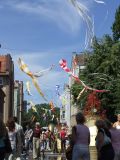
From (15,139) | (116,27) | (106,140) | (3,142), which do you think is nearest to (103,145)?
(106,140)

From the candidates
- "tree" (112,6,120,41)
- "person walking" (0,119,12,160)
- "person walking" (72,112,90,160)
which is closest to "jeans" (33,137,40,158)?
"person walking" (72,112,90,160)

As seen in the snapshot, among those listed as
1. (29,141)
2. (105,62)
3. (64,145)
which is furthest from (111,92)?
(29,141)

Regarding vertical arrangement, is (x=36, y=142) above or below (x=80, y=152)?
below

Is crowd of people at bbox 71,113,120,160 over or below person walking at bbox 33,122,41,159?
over

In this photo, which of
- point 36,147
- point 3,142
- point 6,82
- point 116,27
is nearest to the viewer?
point 3,142

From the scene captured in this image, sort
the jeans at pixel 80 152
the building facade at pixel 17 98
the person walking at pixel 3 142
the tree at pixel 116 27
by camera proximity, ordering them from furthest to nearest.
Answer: the building facade at pixel 17 98, the tree at pixel 116 27, the jeans at pixel 80 152, the person walking at pixel 3 142

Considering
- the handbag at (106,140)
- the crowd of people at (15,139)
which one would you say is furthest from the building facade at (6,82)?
the handbag at (106,140)

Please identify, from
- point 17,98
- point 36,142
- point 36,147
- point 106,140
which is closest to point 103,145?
point 106,140

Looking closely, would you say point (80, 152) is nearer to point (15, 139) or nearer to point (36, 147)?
point (15, 139)

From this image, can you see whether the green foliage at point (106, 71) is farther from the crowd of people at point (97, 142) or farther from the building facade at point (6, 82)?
the building facade at point (6, 82)

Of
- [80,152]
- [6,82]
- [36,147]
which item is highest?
[6,82]

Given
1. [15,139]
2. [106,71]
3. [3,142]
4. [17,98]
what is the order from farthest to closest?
[17,98], [106,71], [15,139], [3,142]

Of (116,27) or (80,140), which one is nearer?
(80,140)

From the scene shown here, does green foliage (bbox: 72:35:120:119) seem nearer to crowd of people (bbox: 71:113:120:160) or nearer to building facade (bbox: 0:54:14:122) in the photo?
crowd of people (bbox: 71:113:120:160)
